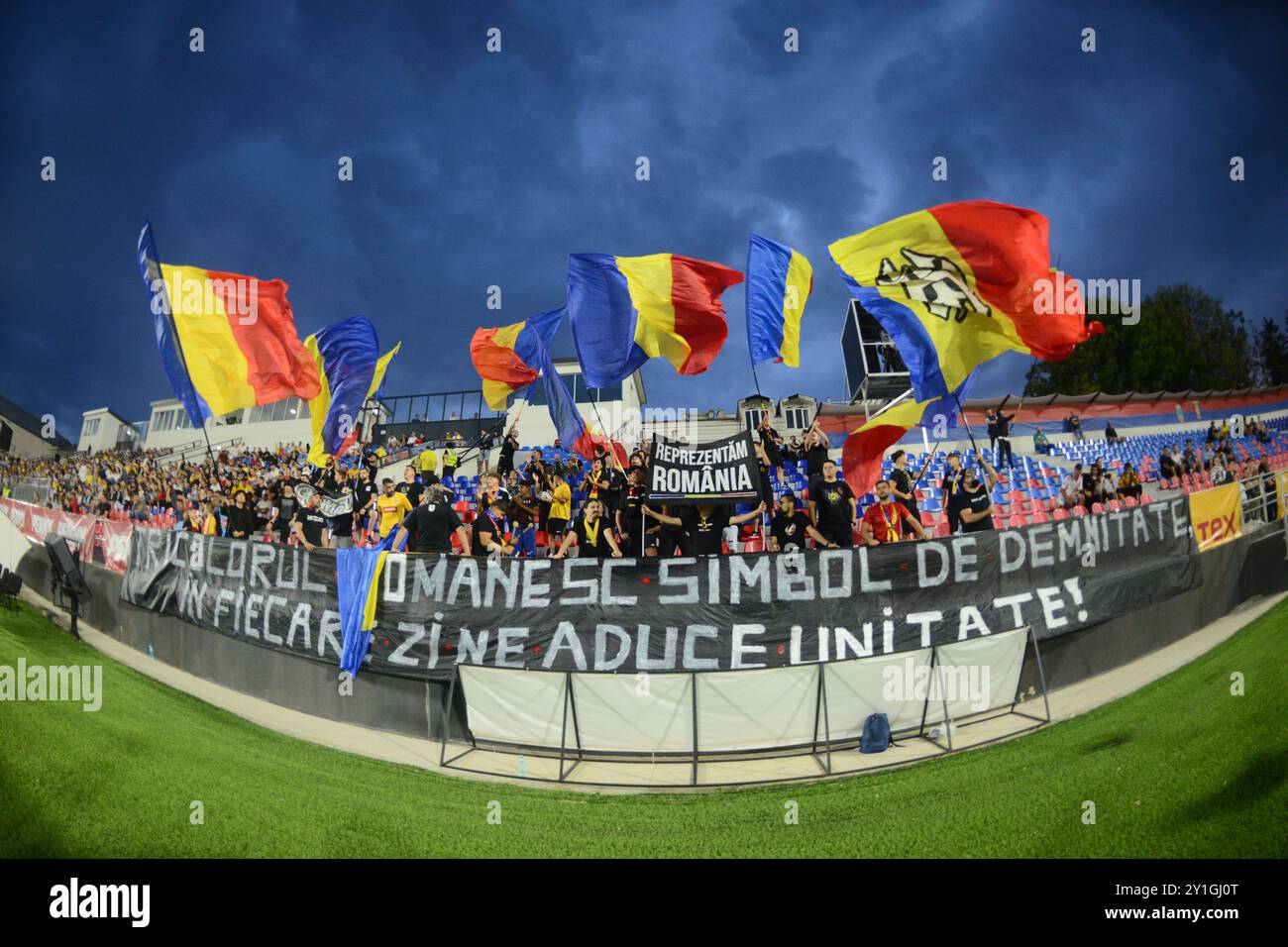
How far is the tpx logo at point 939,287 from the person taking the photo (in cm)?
950

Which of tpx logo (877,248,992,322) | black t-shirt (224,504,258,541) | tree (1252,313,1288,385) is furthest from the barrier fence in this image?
tree (1252,313,1288,385)

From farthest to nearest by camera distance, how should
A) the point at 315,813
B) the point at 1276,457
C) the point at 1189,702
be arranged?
the point at 1276,457, the point at 1189,702, the point at 315,813

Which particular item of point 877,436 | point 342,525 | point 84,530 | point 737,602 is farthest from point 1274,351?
point 84,530

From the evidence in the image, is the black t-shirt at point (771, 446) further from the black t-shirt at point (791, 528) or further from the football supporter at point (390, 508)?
the football supporter at point (390, 508)

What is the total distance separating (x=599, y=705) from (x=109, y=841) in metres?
4.73

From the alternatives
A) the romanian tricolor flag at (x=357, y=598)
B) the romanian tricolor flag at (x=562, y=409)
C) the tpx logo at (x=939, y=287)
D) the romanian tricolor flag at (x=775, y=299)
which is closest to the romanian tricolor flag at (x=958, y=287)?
the tpx logo at (x=939, y=287)

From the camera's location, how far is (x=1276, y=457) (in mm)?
16734

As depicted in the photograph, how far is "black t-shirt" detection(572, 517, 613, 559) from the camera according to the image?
32.2 ft

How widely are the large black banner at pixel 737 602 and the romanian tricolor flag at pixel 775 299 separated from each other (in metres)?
4.29

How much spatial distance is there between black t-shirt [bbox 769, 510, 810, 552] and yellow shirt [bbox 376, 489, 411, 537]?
6.05m

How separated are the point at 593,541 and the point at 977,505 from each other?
5613mm

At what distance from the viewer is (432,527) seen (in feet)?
31.0
